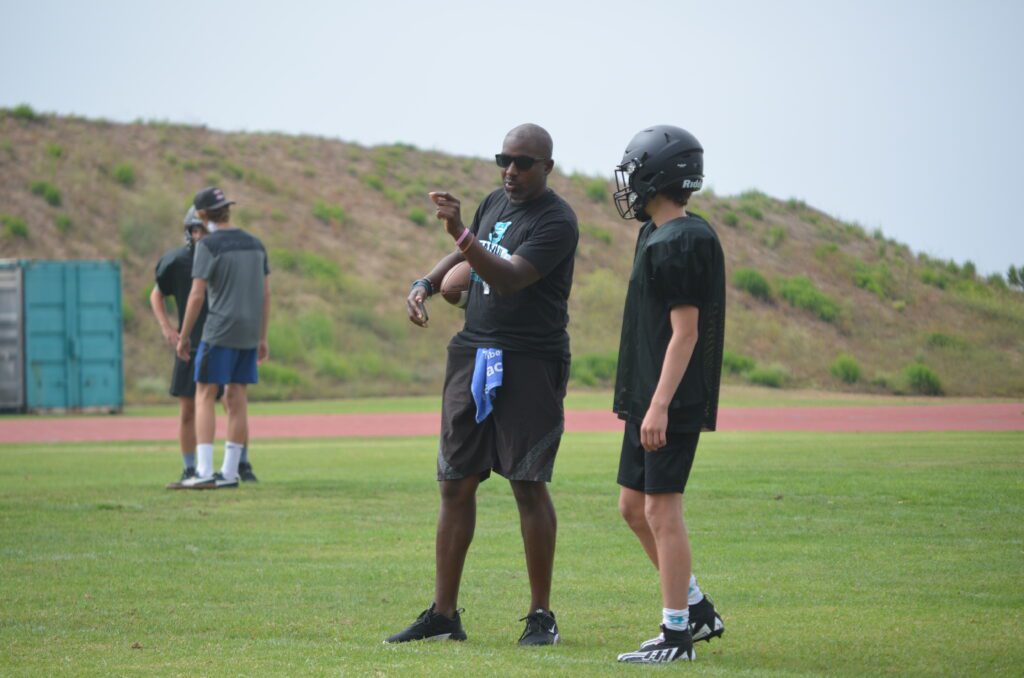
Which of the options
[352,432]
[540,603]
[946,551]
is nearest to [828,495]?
[946,551]

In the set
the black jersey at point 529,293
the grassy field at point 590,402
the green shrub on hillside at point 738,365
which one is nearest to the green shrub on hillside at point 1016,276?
the grassy field at point 590,402

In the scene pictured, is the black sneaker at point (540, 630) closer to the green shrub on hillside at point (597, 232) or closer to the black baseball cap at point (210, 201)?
the black baseball cap at point (210, 201)

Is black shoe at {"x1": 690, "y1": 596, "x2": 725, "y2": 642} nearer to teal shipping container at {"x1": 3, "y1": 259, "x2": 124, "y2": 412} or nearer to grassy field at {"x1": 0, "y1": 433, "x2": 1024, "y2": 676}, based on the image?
grassy field at {"x1": 0, "y1": 433, "x2": 1024, "y2": 676}

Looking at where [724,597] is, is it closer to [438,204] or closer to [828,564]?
[828,564]

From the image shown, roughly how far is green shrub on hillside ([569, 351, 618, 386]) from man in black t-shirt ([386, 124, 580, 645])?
37.7 metres

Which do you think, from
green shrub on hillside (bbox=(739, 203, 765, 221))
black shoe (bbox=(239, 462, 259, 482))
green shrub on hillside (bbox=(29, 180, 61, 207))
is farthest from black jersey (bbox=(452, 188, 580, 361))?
green shrub on hillside (bbox=(739, 203, 765, 221))

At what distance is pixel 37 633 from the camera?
23.0ft

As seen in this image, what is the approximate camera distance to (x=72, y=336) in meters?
34.8

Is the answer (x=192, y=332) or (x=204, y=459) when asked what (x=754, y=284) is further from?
(x=204, y=459)

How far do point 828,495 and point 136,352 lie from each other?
36.8 metres

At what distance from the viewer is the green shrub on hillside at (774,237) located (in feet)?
228

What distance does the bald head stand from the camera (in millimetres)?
7016

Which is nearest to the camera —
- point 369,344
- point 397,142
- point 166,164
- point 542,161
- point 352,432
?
point 542,161

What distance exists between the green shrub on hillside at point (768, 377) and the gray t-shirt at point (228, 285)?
1332 inches
